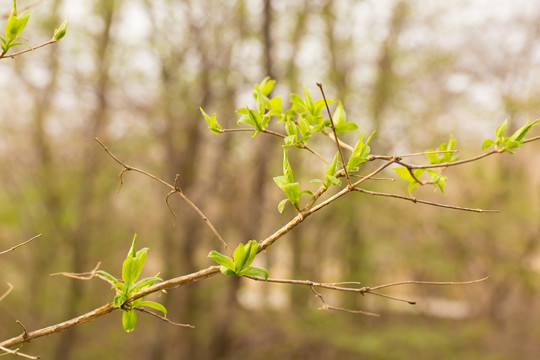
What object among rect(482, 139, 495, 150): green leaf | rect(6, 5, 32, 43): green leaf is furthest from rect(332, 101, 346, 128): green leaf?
rect(6, 5, 32, 43): green leaf

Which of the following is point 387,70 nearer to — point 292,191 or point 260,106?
point 260,106

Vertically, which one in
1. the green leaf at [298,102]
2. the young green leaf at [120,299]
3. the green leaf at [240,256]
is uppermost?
the green leaf at [298,102]

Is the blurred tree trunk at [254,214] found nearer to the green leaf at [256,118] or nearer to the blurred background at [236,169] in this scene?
the blurred background at [236,169]

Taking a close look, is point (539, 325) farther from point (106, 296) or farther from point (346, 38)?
point (106, 296)

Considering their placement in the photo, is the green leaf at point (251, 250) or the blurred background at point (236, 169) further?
the blurred background at point (236, 169)

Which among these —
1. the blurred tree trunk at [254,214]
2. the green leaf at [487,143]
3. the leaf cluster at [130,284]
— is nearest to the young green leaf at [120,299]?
the leaf cluster at [130,284]

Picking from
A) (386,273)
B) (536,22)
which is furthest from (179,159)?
(386,273)

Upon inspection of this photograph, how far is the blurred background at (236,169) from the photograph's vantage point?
7090mm

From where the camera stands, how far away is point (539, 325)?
30.3 feet

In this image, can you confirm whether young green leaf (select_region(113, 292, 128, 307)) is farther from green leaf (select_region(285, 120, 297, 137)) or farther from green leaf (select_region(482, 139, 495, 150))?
green leaf (select_region(482, 139, 495, 150))

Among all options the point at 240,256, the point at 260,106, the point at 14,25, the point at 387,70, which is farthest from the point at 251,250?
Result: the point at 387,70

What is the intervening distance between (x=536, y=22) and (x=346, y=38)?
3521 mm

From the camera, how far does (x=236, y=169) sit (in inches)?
324

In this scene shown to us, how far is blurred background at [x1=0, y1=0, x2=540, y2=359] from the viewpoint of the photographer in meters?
7.09
